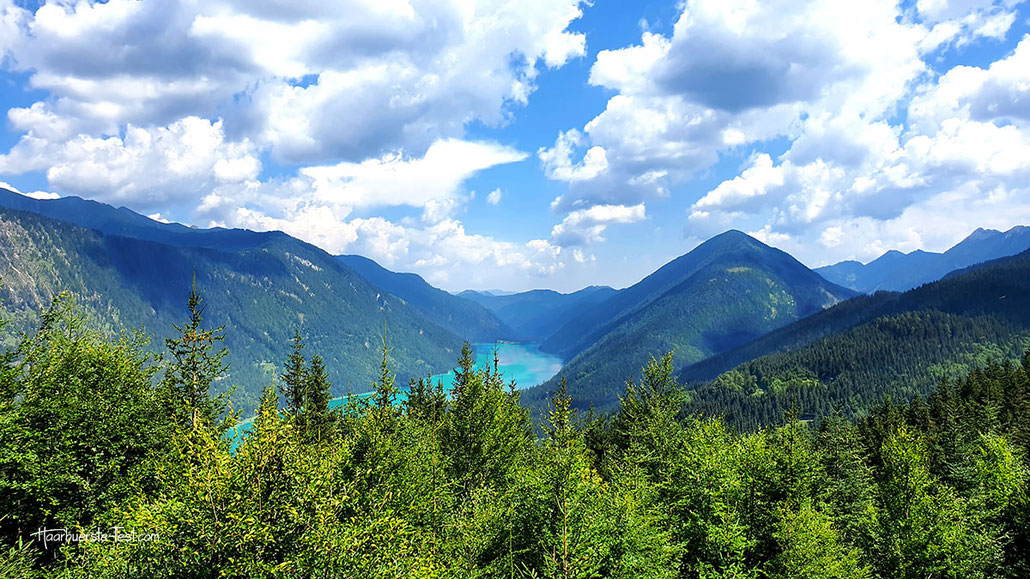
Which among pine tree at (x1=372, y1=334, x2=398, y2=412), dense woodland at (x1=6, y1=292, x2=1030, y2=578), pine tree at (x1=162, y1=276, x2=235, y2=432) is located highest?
pine tree at (x1=162, y1=276, x2=235, y2=432)

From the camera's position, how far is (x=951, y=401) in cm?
6731

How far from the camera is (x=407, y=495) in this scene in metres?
23.7

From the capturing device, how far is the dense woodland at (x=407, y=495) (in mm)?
11711

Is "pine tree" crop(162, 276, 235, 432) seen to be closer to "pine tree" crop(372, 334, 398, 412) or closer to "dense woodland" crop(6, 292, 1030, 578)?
"dense woodland" crop(6, 292, 1030, 578)

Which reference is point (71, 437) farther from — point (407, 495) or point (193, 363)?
point (407, 495)

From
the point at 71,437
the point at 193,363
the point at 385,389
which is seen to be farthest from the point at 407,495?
the point at 193,363

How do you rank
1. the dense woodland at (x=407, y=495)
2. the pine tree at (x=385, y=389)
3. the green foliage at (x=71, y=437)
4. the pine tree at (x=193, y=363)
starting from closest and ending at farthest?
the dense woodland at (x=407, y=495)
the green foliage at (x=71, y=437)
the pine tree at (x=385, y=389)
the pine tree at (x=193, y=363)

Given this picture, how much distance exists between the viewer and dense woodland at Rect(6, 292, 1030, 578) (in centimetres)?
1171

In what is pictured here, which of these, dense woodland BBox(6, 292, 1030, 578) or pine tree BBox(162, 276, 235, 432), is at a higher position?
pine tree BBox(162, 276, 235, 432)

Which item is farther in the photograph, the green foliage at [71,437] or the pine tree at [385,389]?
the pine tree at [385,389]

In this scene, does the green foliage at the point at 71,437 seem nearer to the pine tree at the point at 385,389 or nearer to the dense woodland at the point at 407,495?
the dense woodland at the point at 407,495

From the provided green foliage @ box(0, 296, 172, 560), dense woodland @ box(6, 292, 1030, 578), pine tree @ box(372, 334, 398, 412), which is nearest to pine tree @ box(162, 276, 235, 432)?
dense woodland @ box(6, 292, 1030, 578)

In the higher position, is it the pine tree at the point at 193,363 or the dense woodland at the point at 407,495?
the pine tree at the point at 193,363

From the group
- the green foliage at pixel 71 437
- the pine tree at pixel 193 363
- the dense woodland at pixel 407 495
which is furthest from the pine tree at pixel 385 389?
the green foliage at pixel 71 437
